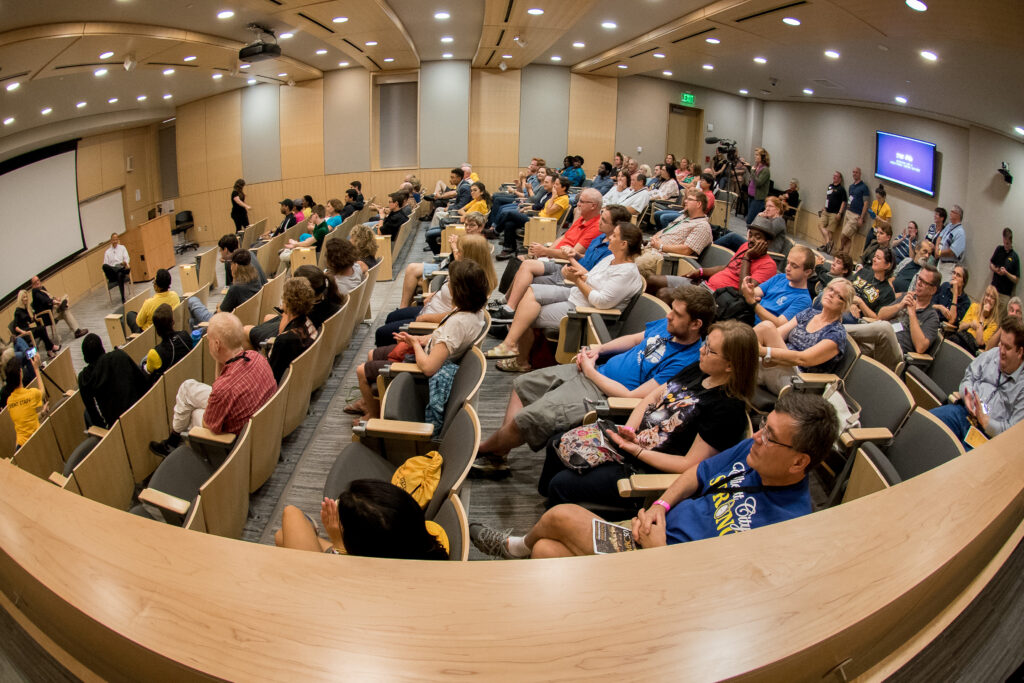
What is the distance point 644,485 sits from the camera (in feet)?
7.93

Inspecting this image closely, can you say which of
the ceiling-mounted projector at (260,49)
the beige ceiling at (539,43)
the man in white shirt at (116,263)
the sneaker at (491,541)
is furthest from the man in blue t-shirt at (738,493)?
the man in white shirt at (116,263)

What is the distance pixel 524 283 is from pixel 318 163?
1225 centimetres

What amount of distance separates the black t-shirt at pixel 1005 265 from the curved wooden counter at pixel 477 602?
26.7 ft

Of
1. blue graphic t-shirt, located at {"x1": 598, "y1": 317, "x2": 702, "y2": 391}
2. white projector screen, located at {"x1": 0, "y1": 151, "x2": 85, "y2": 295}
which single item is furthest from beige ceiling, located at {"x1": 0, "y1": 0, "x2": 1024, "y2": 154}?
blue graphic t-shirt, located at {"x1": 598, "y1": 317, "x2": 702, "y2": 391}

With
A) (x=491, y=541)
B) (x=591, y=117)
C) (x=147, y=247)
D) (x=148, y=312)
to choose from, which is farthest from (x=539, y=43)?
(x=491, y=541)

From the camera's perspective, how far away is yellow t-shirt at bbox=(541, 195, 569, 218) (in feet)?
26.3

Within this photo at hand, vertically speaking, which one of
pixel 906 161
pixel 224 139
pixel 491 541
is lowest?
pixel 491 541

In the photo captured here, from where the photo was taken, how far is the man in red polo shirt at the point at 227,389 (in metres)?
3.24

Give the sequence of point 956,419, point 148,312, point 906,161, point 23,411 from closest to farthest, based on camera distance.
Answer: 1. point 956,419
2. point 23,411
3. point 148,312
4. point 906,161

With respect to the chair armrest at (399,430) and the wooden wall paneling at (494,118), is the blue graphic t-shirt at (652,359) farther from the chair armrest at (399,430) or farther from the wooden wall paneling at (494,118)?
the wooden wall paneling at (494,118)

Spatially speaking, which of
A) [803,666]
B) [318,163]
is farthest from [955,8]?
[318,163]

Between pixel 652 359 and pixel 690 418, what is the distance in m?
0.59

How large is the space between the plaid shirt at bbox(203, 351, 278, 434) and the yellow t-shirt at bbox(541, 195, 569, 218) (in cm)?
524

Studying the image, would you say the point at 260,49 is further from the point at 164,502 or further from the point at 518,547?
the point at 518,547
